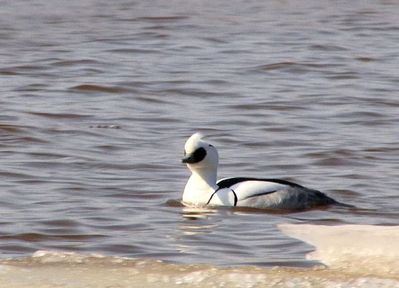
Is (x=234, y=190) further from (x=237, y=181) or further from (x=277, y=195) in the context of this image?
(x=277, y=195)

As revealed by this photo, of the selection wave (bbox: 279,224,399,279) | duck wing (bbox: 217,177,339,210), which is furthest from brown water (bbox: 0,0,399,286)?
wave (bbox: 279,224,399,279)

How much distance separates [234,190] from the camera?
11633 mm

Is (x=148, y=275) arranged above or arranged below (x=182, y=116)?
above

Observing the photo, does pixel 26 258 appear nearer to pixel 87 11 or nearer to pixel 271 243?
pixel 271 243

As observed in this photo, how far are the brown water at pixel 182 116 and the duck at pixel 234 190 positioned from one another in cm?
11

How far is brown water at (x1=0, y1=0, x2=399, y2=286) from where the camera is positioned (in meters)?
10.7

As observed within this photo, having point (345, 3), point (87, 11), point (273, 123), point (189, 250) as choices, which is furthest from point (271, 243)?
point (345, 3)

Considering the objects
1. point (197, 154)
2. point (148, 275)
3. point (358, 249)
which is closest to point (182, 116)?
point (197, 154)

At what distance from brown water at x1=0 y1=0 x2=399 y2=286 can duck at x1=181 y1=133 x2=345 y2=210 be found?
0.11 meters

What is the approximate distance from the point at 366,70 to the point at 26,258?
9437mm

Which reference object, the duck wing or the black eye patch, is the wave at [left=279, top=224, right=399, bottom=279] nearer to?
the duck wing

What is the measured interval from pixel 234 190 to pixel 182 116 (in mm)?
3463

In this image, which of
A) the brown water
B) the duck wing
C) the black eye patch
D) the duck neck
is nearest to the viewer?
the brown water

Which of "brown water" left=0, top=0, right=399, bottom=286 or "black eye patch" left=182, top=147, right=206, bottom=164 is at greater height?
"black eye patch" left=182, top=147, right=206, bottom=164
